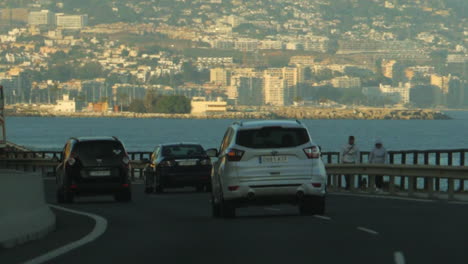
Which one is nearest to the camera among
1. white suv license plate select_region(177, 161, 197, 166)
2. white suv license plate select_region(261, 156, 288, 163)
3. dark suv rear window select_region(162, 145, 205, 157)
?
white suv license plate select_region(261, 156, 288, 163)

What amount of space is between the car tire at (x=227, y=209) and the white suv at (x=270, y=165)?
38 cm

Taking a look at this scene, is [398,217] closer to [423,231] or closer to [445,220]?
[445,220]

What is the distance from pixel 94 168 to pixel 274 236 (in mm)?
12451

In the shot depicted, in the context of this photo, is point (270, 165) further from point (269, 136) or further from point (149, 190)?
point (149, 190)

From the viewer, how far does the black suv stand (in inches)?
1214

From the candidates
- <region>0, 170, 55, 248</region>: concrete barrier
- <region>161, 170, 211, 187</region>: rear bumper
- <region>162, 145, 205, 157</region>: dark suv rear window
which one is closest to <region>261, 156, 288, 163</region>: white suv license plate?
<region>0, 170, 55, 248</region>: concrete barrier

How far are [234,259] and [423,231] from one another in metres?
4.96

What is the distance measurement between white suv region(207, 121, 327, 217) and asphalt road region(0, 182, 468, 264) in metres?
0.47

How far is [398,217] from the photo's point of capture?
23125 mm

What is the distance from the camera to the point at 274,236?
62.0ft

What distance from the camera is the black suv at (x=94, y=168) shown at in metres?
30.8

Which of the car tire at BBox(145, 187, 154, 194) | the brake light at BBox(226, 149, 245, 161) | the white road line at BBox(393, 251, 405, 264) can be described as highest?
the brake light at BBox(226, 149, 245, 161)

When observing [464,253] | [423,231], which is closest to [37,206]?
[423,231]

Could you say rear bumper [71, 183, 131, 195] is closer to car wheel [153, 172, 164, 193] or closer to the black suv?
the black suv
